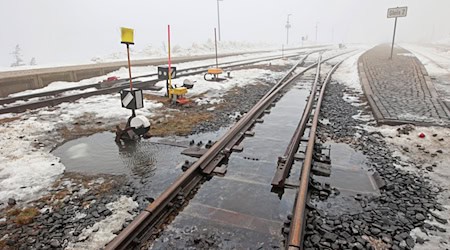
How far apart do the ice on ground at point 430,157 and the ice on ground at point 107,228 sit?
11.0 ft

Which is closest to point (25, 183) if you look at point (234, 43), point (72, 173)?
point (72, 173)

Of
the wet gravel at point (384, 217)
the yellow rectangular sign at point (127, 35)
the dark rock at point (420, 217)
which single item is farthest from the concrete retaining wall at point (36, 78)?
the dark rock at point (420, 217)

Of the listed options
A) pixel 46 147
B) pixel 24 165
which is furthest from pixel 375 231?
pixel 46 147

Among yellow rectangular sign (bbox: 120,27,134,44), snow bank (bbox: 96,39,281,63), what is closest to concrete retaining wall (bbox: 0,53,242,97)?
snow bank (bbox: 96,39,281,63)

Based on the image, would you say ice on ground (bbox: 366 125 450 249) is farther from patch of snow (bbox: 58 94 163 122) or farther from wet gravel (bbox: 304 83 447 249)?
patch of snow (bbox: 58 94 163 122)

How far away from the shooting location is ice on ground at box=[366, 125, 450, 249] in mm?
3262

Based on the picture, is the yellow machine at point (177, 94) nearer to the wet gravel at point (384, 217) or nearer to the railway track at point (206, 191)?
the railway track at point (206, 191)

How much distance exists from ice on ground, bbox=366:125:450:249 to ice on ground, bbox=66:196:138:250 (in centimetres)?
335

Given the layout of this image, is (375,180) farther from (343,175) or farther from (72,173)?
(72,173)

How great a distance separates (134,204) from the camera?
389 centimetres

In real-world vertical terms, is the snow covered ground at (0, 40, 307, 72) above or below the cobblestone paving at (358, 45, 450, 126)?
above

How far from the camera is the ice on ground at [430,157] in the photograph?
128 inches

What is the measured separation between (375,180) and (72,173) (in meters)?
4.94

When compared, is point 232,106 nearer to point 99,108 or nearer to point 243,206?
point 99,108
